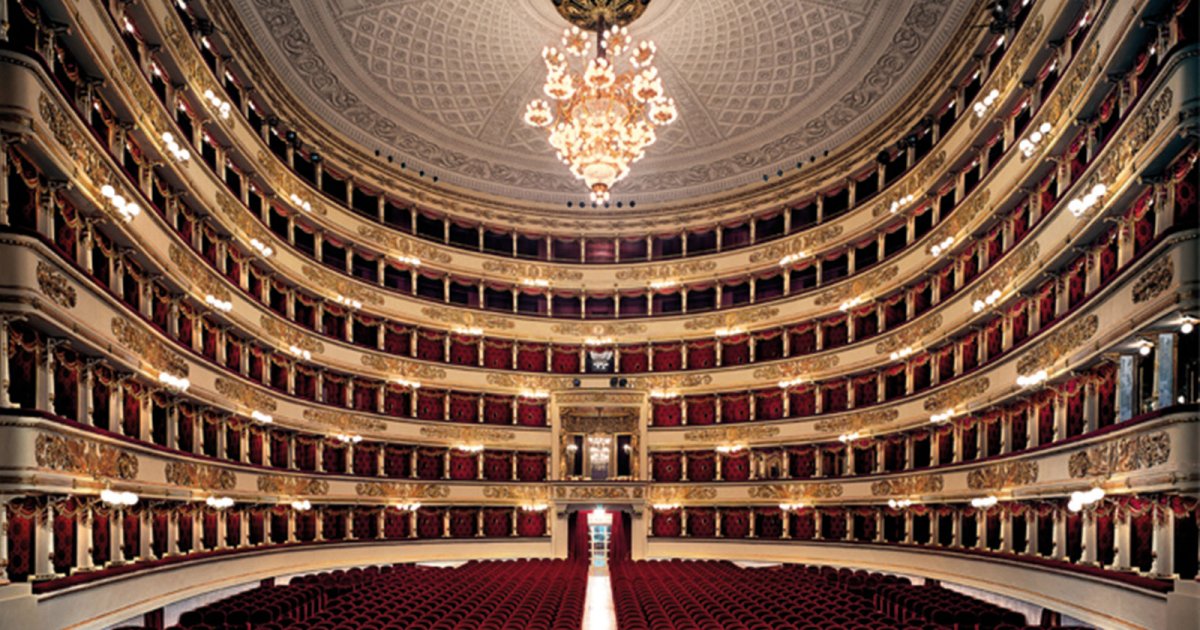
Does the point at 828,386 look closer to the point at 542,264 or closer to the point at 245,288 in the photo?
the point at 542,264

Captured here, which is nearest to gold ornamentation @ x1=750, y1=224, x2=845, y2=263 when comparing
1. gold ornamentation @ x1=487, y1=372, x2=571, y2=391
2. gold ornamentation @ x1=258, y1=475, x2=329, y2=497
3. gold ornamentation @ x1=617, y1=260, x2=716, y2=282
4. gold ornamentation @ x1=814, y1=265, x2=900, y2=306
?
gold ornamentation @ x1=814, y1=265, x2=900, y2=306

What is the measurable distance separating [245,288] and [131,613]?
10074mm

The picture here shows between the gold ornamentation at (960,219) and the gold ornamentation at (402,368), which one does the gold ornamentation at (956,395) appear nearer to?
the gold ornamentation at (960,219)

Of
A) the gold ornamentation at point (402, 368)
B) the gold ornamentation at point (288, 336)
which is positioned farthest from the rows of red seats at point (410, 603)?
the gold ornamentation at point (402, 368)

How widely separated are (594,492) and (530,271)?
30.2 ft

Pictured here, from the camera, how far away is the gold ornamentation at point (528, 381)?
3469 cm

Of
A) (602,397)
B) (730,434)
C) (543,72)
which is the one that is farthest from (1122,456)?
(602,397)

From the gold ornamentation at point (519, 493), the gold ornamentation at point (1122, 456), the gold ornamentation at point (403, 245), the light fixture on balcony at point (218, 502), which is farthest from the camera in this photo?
the gold ornamentation at point (519, 493)

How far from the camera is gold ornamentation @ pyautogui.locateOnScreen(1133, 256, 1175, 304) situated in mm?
11734

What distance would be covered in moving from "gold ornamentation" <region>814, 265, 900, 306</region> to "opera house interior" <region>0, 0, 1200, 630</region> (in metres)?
0.23

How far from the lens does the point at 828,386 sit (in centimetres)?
3122

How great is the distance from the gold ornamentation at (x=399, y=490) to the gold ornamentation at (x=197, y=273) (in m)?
10.3

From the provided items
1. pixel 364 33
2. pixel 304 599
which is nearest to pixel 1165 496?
pixel 304 599

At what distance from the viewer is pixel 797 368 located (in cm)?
3216
